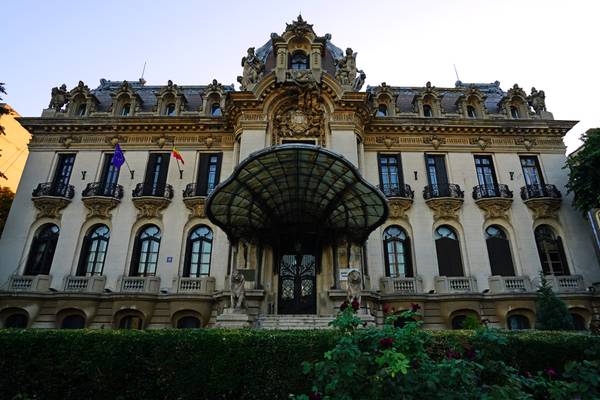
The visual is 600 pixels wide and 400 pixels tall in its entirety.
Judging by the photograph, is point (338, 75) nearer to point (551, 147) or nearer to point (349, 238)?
point (349, 238)

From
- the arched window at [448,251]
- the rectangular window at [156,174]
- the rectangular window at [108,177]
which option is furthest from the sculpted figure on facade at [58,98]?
the arched window at [448,251]

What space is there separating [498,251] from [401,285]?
6284 millimetres

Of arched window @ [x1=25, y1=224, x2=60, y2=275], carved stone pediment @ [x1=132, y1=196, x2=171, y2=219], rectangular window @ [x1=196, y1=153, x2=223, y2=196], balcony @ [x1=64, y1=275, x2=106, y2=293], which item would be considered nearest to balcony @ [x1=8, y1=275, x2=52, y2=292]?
arched window @ [x1=25, y1=224, x2=60, y2=275]

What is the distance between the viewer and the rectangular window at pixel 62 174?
20062 millimetres

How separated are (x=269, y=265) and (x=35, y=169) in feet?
53.2

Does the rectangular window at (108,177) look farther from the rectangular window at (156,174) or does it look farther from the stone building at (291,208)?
the rectangular window at (156,174)

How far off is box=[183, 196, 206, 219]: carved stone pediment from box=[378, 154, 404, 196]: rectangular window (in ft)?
35.6

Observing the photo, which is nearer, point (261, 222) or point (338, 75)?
point (261, 222)

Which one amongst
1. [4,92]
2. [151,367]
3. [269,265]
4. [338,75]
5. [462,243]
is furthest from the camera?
[338,75]

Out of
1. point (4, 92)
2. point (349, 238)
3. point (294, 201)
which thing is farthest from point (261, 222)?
point (4, 92)

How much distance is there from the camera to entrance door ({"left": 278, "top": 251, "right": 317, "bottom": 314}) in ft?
56.0

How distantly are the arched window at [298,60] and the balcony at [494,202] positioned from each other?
13.4m

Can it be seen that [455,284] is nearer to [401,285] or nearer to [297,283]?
[401,285]

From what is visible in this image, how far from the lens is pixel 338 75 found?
2052cm
